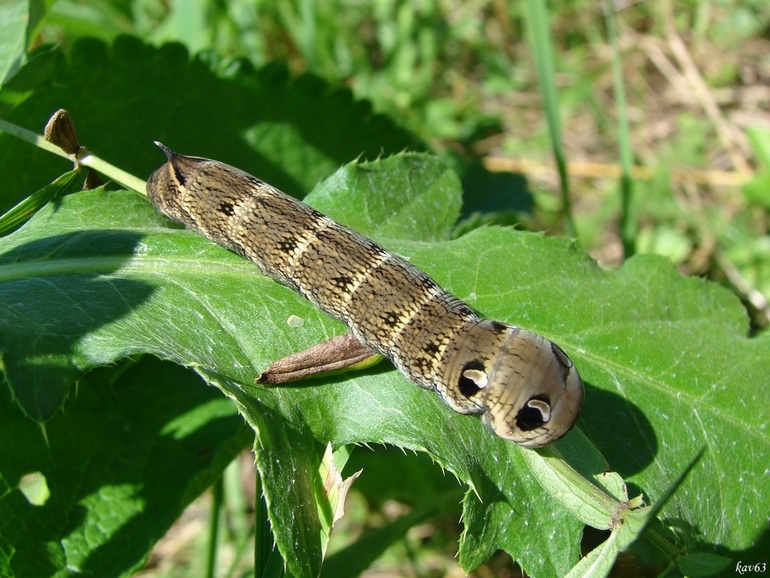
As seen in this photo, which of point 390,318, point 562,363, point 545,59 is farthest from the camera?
point 545,59

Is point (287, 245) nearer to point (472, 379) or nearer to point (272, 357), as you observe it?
point (272, 357)

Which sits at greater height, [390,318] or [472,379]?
[390,318]

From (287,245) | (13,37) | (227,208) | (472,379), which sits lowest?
(472,379)

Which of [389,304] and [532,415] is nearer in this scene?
[532,415]

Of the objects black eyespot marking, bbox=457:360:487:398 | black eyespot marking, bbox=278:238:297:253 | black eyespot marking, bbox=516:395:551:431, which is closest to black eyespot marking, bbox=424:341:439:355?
black eyespot marking, bbox=457:360:487:398

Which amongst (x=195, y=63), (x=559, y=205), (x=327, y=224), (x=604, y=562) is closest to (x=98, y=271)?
(x=327, y=224)

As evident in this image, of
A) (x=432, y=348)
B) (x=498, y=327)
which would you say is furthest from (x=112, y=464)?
(x=498, y=327)

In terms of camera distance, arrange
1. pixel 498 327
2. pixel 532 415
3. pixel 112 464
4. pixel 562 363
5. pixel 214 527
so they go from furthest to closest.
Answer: pixel 214 527, pixel 112 464, pixel 498 327, pixel 562 363, pixel 532 415

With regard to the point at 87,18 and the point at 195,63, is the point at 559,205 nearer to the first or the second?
the point at 195,63
